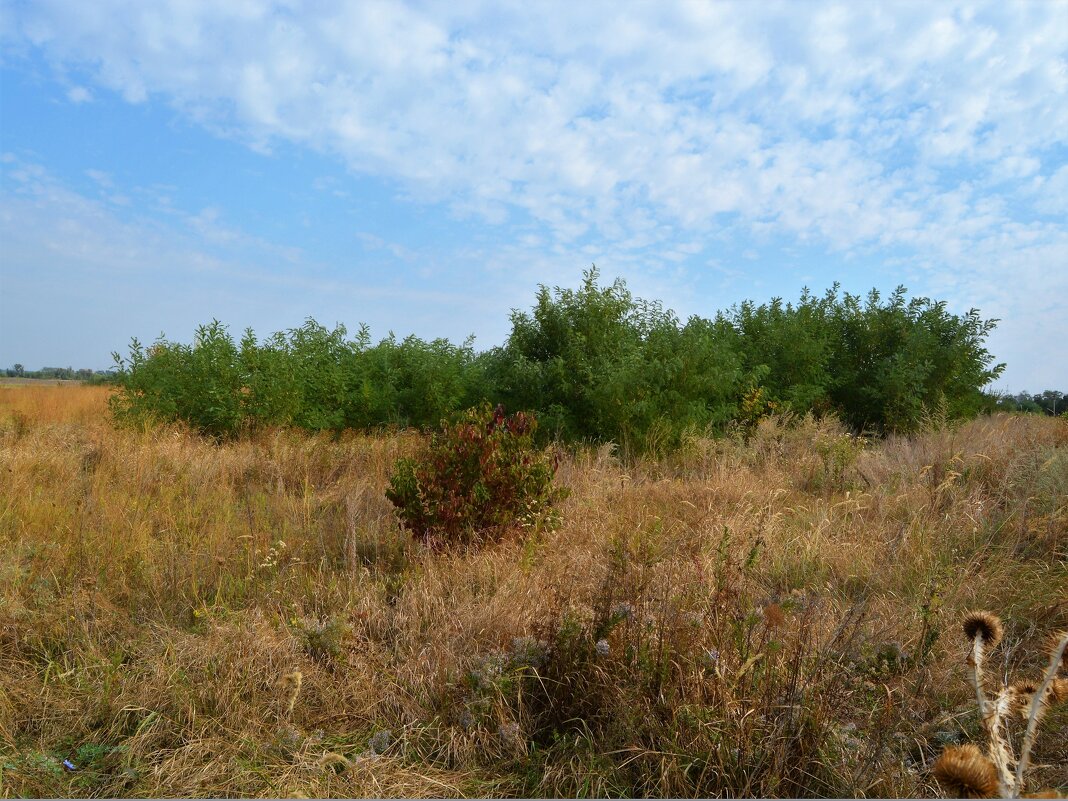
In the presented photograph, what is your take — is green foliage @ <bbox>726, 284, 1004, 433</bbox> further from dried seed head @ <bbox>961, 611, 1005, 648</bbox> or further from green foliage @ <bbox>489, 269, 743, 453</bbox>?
dried seed head @ <bbox>961, 611, 1005, 648</bbox>

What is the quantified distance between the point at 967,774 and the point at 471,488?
3813 millimetres

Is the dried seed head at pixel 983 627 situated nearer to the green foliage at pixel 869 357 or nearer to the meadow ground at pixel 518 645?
the meadow ground at pixel 518 645

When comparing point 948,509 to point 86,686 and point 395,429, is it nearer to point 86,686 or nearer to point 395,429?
point 86,686

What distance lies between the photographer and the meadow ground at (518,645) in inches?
101

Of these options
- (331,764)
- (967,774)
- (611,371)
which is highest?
(611,371)

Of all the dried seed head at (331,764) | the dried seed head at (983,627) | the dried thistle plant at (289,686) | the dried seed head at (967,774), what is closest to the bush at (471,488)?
the dried thistle plant at (289,686)

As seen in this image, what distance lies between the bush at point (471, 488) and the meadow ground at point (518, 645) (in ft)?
0.66

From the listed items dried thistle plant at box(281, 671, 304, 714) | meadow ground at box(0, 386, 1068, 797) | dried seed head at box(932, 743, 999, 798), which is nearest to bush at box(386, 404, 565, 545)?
meadow ground at box(0, 386, 1068, 797)

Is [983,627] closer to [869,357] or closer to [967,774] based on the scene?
[967,774]

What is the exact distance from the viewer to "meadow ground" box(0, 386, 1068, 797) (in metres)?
2.56

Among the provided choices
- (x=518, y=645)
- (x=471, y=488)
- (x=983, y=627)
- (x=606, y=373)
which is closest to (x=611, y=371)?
(x=606, y=373)

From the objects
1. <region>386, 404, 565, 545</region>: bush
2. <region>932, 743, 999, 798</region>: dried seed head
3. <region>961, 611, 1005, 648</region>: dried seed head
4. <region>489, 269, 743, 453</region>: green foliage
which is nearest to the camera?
<region>932, 743, 999, 798</region>: dried seed head

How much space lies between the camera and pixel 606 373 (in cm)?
903

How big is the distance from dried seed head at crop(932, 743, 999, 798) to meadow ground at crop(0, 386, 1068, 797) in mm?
1228
